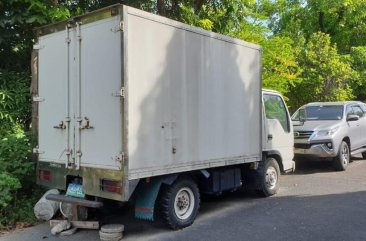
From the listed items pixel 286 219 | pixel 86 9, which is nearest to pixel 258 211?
pixel 286 219

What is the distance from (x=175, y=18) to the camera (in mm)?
11875

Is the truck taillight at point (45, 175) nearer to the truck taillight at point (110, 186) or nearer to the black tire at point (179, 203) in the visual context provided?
the truck taillight at point (110, 186)

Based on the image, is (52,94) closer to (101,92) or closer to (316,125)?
(101,92)

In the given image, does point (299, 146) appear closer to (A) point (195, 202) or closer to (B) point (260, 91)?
(B) point (260, 91)

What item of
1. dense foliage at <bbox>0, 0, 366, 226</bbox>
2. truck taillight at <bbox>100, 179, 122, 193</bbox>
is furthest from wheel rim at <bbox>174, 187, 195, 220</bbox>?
dense foliage at <bbox>0, 0, 366, 226</bbox>

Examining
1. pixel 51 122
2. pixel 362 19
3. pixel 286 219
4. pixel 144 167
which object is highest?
pixel 362 19

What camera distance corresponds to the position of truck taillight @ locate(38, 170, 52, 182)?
6.95 metres

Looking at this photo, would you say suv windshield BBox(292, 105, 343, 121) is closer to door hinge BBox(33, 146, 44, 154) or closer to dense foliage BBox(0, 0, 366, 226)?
dense foliage BBox(0, 0, 366, 226)

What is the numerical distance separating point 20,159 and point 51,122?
53.6 inches

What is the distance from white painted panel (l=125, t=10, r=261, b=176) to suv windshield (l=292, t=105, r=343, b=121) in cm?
516

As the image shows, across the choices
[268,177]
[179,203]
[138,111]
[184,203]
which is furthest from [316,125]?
[138,111]

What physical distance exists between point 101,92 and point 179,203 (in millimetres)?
2050

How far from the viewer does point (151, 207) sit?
6348 millimetres

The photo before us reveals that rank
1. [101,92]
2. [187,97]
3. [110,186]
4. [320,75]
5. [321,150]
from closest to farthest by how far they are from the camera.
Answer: [110,186], [101,92], [187,97], [321,150], [320,75]
